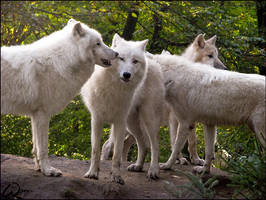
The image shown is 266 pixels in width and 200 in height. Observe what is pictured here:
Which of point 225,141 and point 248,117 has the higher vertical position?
point 248,117

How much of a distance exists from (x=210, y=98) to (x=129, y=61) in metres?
1.60

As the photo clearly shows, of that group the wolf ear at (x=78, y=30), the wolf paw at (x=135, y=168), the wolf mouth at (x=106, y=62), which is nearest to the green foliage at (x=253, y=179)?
the wolf paw at (x=135, y=168)

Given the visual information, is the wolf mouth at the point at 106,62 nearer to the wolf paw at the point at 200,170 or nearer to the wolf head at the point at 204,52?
the wolf paw at the point at 200,170

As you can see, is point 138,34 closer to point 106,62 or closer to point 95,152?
point 106,62

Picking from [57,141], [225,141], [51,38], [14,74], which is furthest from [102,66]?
[57,141]

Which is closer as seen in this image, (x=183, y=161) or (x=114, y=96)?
(x=114, y=96)

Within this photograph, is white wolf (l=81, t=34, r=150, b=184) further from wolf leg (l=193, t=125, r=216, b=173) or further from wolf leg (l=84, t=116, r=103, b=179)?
wolf leg (l=193, t=125, r=216, b=173)

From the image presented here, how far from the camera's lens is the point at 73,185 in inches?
177

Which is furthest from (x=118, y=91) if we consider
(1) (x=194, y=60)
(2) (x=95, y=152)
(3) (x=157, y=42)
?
(3) (x=157, y=42)

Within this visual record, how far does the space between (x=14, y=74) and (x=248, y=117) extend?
3584mm

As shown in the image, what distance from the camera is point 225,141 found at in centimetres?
824

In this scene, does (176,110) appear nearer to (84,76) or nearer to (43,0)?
(84,76)

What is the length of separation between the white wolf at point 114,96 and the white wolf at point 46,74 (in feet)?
0.99

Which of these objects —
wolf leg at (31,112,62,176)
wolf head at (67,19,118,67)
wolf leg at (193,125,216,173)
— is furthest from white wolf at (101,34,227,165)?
wolf leg at (31,112,62,176)
